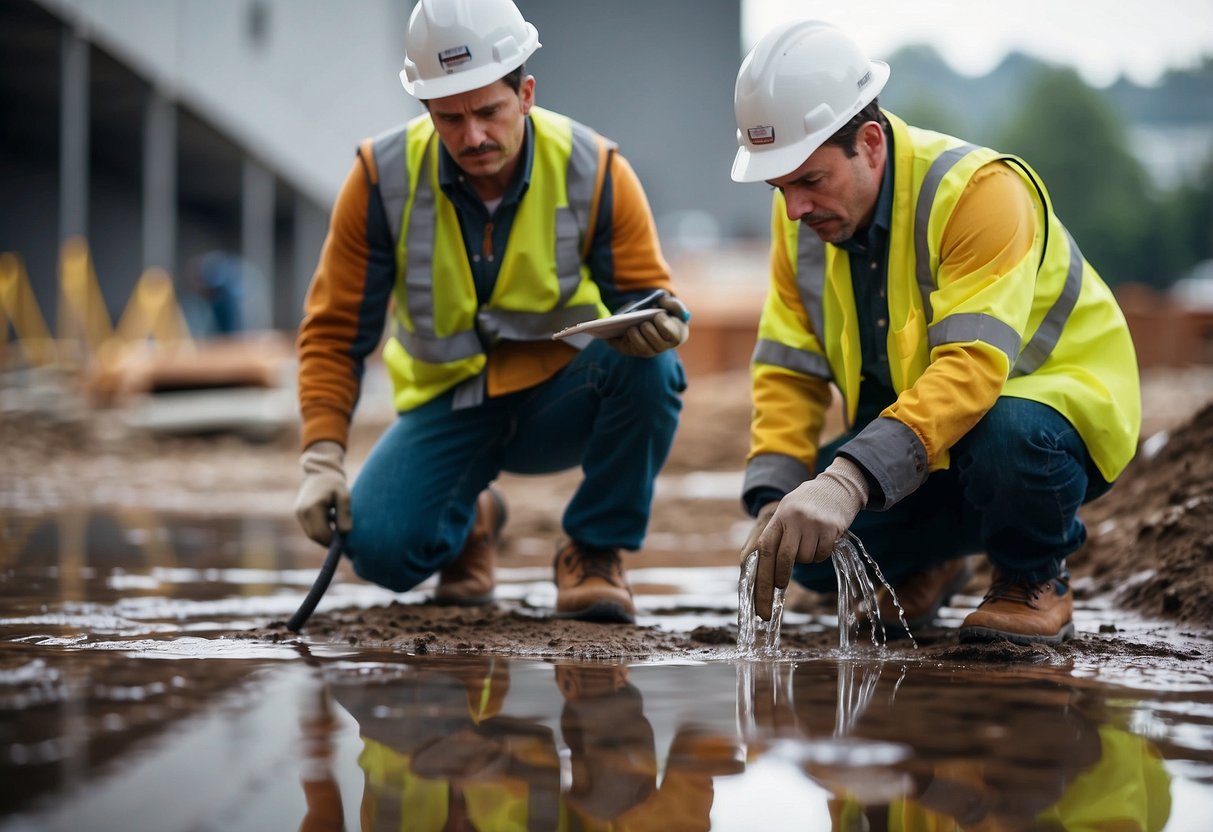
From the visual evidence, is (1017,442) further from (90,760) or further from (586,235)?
(90,760)

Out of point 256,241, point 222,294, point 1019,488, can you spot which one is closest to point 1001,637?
point 1019,488

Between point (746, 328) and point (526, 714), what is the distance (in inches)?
429

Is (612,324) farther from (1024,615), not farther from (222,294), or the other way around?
(222,294)

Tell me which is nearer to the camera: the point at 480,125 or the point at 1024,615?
the point at 1024,615

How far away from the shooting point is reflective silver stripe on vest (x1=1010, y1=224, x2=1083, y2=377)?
2.81 meters

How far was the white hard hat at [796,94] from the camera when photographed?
9.00 ft

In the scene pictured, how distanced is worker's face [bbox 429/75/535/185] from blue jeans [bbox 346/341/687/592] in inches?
21.7

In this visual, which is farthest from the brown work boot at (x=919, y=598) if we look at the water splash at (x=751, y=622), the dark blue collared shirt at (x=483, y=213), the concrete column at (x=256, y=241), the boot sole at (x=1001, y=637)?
the concrete column at (x=256, y=241)

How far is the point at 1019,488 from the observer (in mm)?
2703

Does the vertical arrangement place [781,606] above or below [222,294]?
below

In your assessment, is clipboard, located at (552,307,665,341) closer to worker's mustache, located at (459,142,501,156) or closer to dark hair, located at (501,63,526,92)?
worker's mustache, located at (459,142,501,156)

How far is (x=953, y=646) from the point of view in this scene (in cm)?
276

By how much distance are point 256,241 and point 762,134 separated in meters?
15.3

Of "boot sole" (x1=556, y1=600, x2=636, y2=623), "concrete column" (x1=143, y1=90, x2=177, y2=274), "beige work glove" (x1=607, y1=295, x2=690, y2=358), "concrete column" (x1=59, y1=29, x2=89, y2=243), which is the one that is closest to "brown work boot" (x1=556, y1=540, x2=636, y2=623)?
"boot sole" (x1=556, y1=600, x2=636, y2=623)
